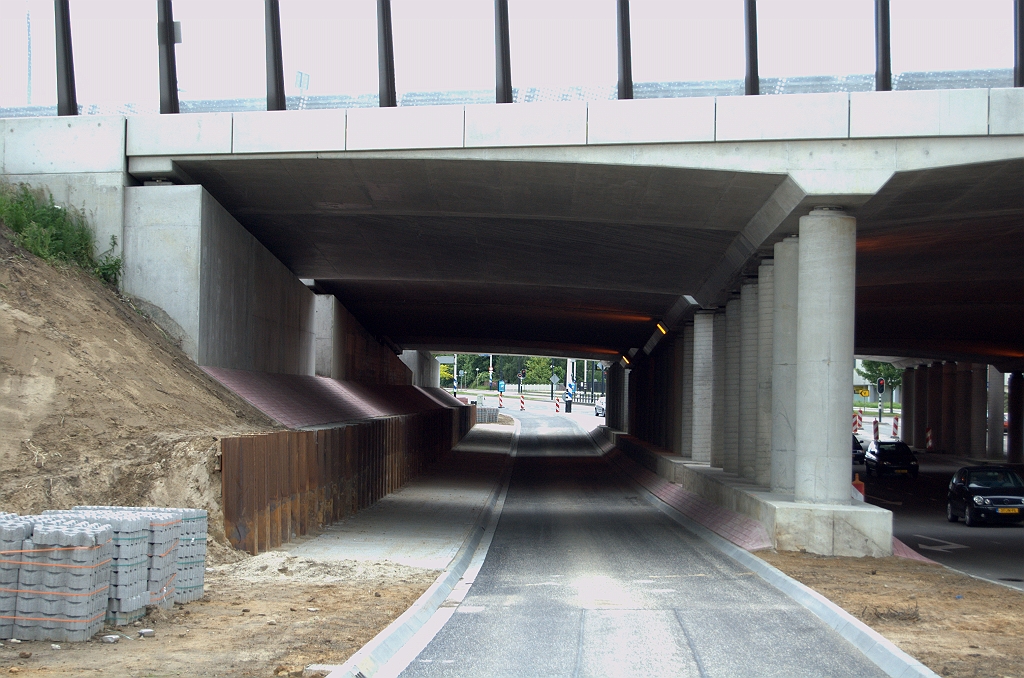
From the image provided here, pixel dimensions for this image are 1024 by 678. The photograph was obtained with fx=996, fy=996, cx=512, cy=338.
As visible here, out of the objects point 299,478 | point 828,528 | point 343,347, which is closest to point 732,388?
point 828,528

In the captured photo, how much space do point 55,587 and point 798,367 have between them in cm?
1288

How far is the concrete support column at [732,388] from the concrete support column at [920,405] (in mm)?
39771

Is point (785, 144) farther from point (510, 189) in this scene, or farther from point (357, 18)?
point (357, 18)

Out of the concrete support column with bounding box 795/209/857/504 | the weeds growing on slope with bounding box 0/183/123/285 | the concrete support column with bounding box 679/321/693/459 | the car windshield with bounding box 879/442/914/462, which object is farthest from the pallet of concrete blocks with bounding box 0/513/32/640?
the car windshield with bounding box 879/442/914/462

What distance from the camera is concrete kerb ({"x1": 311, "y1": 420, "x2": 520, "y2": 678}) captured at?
7.88 m

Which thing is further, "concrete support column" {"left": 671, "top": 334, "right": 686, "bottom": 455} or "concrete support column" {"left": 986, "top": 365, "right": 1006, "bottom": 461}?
"concrete support column" {"left": 986, "top": 365, "right": 1006, "bottom": 461}

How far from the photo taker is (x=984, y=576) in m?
15.9

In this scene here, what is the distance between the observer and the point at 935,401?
6172cm

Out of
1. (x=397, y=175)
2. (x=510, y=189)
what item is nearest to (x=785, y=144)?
(x=510, y=189)

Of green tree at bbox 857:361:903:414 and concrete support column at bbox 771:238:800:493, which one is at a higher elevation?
concrete support column at bbox 771:238:800:493

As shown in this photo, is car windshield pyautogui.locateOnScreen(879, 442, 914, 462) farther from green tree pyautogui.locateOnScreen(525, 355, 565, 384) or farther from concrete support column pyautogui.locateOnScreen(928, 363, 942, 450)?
green tree pyautogui.locateOnScreen(525, 355, 565, 384)

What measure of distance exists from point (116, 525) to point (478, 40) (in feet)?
42.3

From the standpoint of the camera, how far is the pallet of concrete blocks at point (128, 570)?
29.8 feet

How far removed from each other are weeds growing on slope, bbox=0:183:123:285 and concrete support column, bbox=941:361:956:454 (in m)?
51.1
